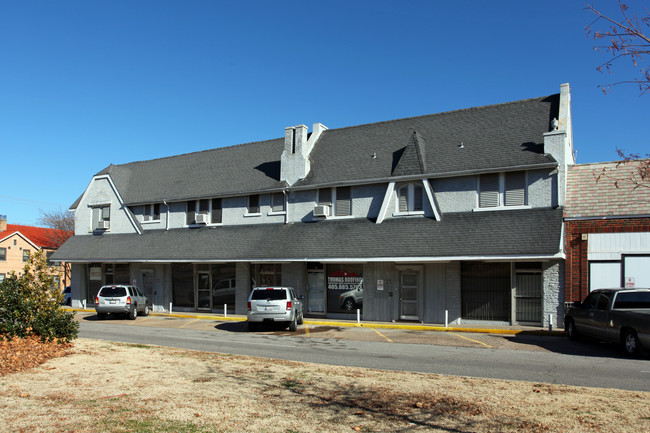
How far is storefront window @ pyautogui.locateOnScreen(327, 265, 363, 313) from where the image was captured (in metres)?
26.5

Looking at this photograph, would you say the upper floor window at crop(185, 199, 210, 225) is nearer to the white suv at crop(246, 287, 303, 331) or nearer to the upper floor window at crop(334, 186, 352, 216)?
the upper floor window at crop(334, 186, 352, 216)

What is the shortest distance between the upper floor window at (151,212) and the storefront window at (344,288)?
12958mm

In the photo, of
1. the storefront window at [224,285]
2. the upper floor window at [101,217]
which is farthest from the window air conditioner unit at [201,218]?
the upper floor window at [101,217]

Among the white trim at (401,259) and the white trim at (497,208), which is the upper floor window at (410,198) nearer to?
the white trim at (497,208)

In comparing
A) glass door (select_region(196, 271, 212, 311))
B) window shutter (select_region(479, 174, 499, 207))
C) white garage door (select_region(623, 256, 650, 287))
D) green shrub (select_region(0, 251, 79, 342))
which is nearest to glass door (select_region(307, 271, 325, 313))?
glass door (select_region(196, 271, 212, 311))

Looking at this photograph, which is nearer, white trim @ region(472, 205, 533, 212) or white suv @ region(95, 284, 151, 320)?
white trim @ region(472, 205, 533, 212)

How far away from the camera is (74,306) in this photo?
36.6 metres

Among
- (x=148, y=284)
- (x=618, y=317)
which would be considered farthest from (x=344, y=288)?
(x=618, y=317)

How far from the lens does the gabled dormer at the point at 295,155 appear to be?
96.6 ft

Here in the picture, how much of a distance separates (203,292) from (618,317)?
Answer: 21.9m

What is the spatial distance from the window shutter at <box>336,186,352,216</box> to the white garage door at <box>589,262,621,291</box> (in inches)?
438

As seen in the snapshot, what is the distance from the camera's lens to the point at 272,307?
2133cm

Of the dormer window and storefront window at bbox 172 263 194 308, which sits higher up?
the dormer window

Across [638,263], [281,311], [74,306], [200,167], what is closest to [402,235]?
[281,311]
